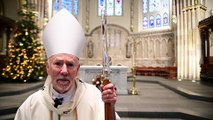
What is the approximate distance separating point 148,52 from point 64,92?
1319 cm

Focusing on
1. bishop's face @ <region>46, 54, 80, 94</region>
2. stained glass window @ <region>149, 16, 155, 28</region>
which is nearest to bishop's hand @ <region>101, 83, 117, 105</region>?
bishop's face @ <region>46, 54, 80, 94</region>

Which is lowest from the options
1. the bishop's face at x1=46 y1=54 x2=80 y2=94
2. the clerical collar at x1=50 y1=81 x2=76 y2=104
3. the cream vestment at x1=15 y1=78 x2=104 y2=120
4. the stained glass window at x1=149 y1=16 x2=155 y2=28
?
the cream vestment at x1=15 y1=78 x2=104 y2=120

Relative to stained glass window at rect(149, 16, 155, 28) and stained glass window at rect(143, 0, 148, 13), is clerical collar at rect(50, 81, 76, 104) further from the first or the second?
stained glass window at rect(143, 0, 148, 13)

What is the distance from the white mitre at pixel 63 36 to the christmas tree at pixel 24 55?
645 centimetres

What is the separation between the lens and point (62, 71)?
110cm

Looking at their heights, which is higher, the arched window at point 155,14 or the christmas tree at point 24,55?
the arched window at point 155,14

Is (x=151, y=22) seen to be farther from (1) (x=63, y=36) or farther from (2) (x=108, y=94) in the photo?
(2) (x=108, y=94)

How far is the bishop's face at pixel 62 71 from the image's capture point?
3.67ft

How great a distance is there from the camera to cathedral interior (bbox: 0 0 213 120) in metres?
4.45

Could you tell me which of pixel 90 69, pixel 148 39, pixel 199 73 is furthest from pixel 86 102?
pixel 148 39

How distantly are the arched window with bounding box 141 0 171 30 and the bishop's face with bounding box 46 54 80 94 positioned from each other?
13.1 m

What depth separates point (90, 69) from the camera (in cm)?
651

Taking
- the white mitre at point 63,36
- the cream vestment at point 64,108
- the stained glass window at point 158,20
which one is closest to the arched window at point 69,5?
the stained glass window at point 158,20

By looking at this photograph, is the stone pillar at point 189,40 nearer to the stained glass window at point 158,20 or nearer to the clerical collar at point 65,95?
the stained glass window at point 158,20
